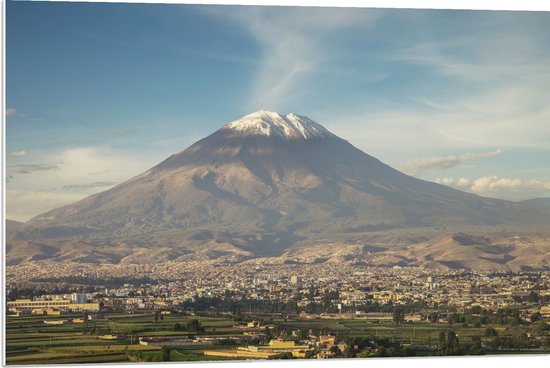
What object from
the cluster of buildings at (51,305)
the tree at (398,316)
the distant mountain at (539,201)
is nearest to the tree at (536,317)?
the tree at (398,316)

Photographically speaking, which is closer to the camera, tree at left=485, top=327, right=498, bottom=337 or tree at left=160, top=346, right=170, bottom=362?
tree at left=160, top=346, right=170, bottom=362

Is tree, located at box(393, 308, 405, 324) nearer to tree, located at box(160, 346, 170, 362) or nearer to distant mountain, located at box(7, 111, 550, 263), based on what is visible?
tree, located at box(160, 346, 170, 362)

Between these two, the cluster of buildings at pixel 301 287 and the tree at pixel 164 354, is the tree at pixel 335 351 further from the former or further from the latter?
the cluster of buildings at pixel 301 287

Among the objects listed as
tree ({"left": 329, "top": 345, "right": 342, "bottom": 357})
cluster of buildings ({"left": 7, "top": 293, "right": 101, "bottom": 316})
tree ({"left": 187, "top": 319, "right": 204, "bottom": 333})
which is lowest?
tree ({"left": 329, "top": 345, "right": 342, "bottom": 357})

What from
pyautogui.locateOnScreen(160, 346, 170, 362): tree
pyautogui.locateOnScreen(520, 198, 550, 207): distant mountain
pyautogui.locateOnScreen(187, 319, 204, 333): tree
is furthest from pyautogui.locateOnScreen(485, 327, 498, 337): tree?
pyautogui.locateOnScreen(520, 198, 550, 207): distant mountain

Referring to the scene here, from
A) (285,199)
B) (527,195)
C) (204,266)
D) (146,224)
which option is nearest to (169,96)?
(204,266)
